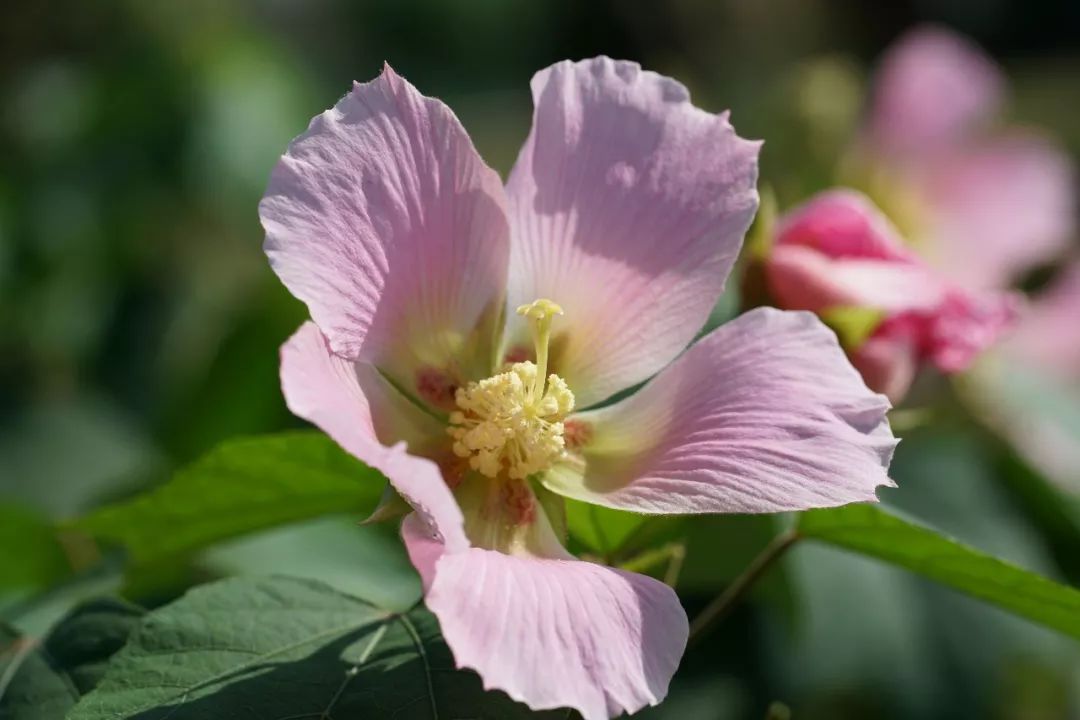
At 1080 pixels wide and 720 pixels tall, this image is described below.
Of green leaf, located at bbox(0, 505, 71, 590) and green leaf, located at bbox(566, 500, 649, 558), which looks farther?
green leaf, located at bbox(0, 505, 71, 590)

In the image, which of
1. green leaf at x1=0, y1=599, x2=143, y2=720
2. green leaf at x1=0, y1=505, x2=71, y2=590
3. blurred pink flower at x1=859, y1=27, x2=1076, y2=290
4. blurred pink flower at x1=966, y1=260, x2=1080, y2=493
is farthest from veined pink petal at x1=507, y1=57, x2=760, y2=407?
blurred pink flower at x1=859, y1=27, x2=1076, y2=290

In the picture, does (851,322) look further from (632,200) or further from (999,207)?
(999,207)

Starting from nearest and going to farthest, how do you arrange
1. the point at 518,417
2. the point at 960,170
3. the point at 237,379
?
the point at 518,417
the point at 237,379
the point at 960,170

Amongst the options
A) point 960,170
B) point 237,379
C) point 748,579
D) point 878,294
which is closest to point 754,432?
point 748,579

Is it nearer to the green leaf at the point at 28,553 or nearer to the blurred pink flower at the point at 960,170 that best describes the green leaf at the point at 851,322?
the green leaf at the point at 28,553

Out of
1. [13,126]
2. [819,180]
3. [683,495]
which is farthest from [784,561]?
[13,126]

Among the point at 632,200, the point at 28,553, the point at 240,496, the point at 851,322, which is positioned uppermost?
the point at 632,200

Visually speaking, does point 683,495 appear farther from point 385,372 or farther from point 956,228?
point 956,228

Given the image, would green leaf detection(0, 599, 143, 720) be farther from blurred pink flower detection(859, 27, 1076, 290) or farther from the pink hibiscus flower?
blurred pink flower detection(859, 27, 1076, 290)
